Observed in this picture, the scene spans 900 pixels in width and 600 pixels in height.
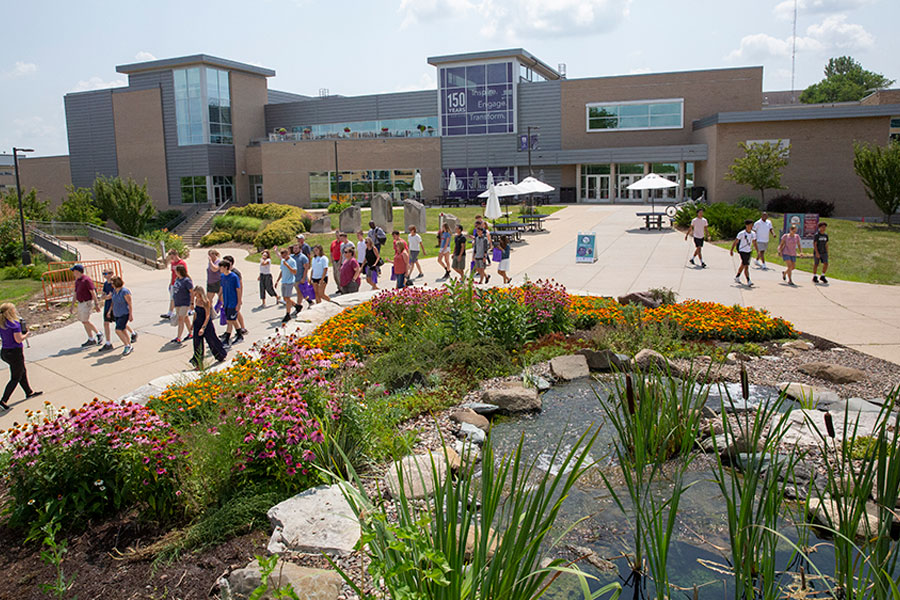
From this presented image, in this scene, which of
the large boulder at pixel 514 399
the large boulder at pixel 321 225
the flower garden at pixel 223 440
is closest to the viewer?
the flower garden at pixel 223 440

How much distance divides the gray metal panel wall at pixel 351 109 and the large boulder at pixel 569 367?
157ft

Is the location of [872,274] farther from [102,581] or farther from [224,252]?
[224,252]

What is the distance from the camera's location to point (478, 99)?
168 ft

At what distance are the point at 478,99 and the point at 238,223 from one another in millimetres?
21265

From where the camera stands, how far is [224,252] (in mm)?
34406

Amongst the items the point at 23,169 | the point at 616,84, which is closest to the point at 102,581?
the point at 616,84

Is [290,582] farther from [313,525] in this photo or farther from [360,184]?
[360,184]

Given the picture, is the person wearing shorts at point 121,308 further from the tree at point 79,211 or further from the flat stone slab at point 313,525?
the tree at point 79,211

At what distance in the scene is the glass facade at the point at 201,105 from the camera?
175 ft

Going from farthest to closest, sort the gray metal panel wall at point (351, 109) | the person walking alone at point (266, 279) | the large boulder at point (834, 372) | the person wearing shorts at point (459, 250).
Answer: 1. the gray metal panel wall at point (351, 109)
2. the person wearing shorts at point (459, 250)
3. the person walking alone at point (266, 279)
4. the large boulder at point (834, 372)

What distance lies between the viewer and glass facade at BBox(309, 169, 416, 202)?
52094 mm

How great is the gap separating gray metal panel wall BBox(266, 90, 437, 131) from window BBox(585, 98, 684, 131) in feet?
42.3

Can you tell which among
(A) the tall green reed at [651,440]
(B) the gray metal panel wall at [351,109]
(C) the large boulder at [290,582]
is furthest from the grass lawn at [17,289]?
(B) the gray metal panel wall at [351,109]

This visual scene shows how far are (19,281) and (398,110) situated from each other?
35.5 m
